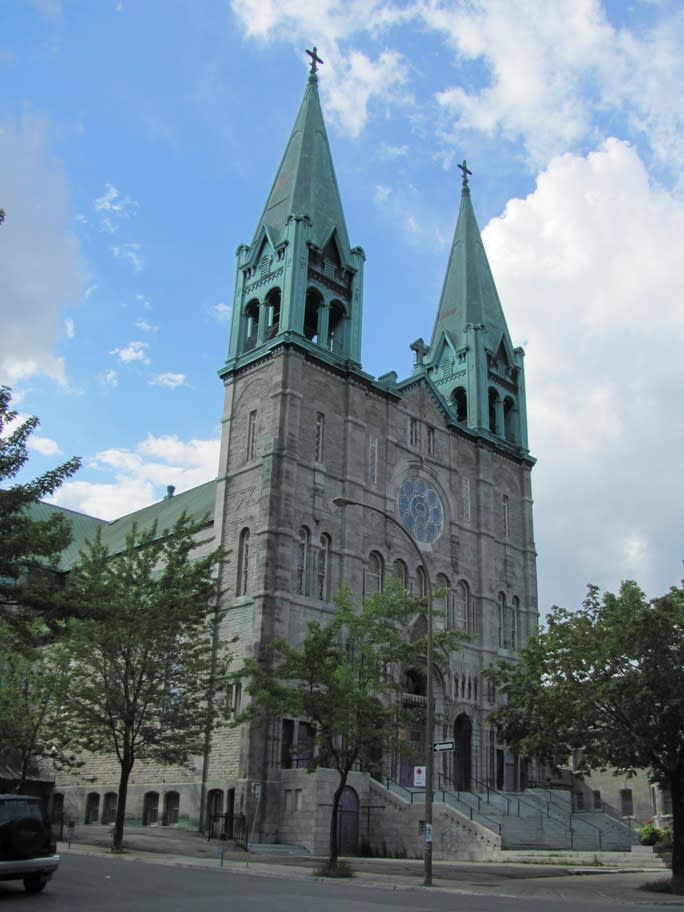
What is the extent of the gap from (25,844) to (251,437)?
28.8 meters

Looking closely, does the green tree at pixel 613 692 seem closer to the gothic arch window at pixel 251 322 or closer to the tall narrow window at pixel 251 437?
the tall narrow window at pixel 251 437

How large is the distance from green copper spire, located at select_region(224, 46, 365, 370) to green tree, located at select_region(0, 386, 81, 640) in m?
24.7

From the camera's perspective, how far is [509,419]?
56906mm

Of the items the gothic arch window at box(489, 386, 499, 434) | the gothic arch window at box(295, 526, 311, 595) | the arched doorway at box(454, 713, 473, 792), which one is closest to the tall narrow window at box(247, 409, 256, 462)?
the gothic arch window at box(295, 526, 311, 595)

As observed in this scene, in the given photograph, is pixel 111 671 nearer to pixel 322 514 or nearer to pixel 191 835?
pixel 191 835

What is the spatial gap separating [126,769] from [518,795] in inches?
806

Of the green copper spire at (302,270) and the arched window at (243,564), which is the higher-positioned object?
the green copper spire at (302,270)

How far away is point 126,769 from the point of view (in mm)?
29938

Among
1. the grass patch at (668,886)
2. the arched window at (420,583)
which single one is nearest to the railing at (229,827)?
the arched window at (420,583)

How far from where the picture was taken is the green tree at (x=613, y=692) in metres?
23.2

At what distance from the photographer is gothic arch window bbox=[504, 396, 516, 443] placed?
56062 millimetres

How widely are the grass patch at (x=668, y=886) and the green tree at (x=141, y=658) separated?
48.6 ft

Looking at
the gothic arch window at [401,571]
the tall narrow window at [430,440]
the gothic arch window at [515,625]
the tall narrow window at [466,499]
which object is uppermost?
the tall narrow window at [430,440]

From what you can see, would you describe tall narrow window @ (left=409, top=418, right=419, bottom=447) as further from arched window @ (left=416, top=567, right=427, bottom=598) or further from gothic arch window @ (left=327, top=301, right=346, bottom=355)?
arched window @ (left=416, top=567, right=427, bottom=598)
